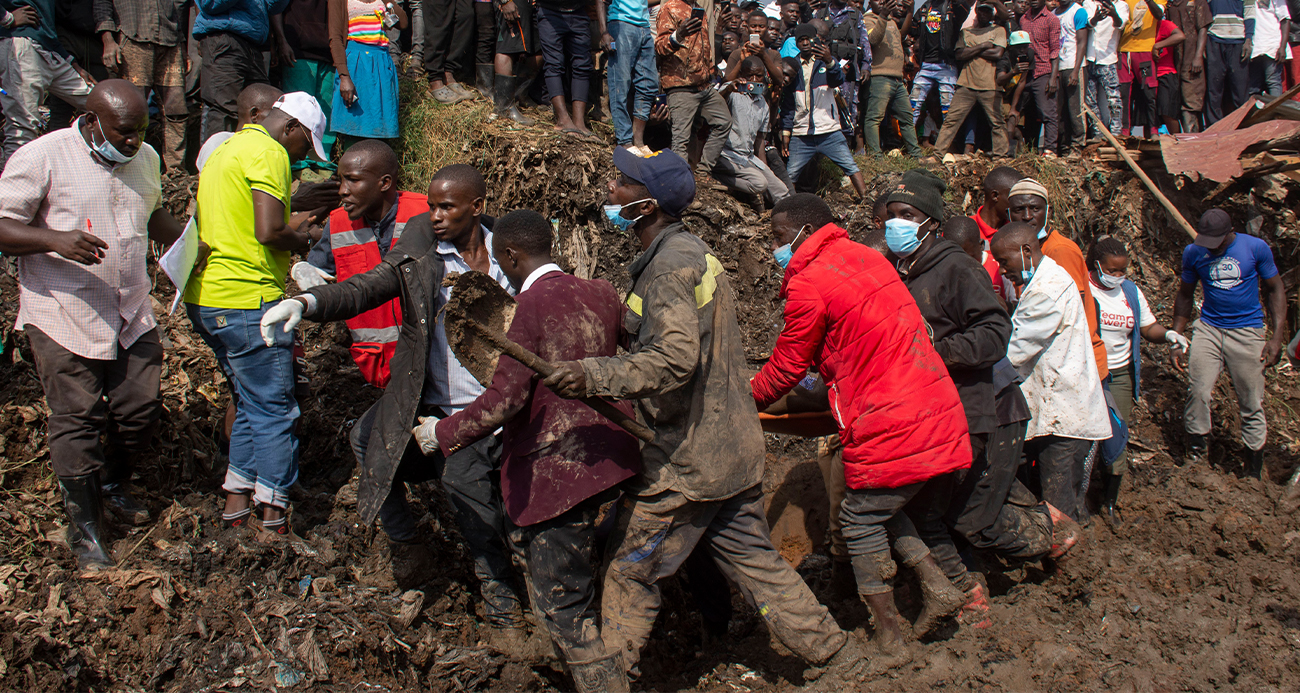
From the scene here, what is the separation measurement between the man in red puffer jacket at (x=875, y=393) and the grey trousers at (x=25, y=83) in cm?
492

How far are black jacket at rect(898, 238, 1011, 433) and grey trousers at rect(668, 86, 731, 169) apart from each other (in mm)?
3940

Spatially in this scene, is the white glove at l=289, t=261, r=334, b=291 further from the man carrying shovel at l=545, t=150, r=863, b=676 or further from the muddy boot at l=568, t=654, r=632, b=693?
the muddy boot at l=568, t=654, r=632, b=693

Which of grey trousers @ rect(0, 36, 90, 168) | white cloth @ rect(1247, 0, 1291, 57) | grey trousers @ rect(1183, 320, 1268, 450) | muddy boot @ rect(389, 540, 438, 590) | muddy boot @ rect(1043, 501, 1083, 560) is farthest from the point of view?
white cloth @ rect(1247, 0, 1291, 57)

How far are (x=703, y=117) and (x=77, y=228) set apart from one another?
544cm

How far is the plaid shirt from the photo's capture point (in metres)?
3.26

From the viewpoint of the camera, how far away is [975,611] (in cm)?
393

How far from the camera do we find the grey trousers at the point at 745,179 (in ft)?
25.7

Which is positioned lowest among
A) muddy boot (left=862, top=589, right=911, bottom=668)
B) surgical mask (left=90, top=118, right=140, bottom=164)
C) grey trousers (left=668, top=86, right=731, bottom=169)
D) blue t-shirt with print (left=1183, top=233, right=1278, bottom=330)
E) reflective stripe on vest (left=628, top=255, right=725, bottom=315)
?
blue t-shirt with print (left=1183, top=233, right=1278, bottom=330)

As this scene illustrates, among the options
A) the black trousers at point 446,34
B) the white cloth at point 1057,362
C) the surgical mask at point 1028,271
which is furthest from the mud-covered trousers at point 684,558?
the black trousers at point 446,34

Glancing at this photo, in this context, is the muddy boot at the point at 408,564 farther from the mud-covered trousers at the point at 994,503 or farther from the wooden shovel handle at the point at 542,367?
the mud-covered trousers at the point at 994,503

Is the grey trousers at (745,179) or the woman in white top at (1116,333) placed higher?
Answer: the grey trousers at (745,179)

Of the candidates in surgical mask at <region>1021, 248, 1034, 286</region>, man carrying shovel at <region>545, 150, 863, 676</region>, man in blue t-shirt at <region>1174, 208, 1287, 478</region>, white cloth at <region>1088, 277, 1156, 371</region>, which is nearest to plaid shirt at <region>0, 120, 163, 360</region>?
man carrying shovel at <region>545, 150, 863, 676</region>

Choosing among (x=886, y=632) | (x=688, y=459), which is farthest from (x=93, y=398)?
(x=886, y=632)

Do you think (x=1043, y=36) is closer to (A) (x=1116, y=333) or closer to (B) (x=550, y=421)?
(A) (x=1116, y=333)
